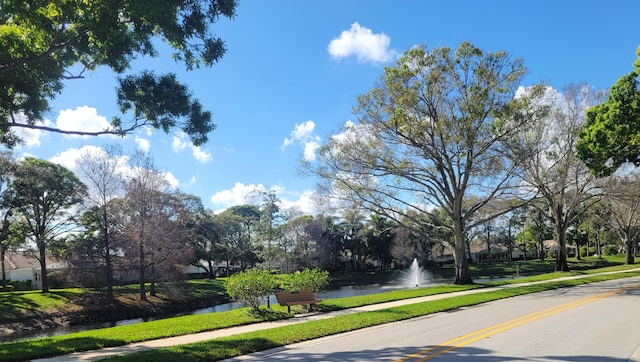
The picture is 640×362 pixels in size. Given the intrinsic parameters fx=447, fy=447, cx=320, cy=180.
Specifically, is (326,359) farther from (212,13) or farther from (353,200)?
(353,200)

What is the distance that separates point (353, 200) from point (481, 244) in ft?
252

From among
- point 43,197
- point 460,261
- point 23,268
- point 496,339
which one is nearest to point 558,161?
point 460,261

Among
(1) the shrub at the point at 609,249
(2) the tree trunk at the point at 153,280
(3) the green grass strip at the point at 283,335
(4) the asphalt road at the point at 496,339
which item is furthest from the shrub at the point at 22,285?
(1) the shrub at the point at 609,249

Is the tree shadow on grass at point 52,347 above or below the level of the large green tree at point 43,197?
below

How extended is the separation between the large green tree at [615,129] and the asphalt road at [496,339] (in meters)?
8.71

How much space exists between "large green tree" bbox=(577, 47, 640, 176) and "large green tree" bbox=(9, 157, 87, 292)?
3696cm

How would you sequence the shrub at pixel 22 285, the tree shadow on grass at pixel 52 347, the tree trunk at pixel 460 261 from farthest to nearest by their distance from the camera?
1. the shrub at pixel 22 285
2. the tree trunk at pixel 460 261
3. the tree shadow on grass at pixel 52 347

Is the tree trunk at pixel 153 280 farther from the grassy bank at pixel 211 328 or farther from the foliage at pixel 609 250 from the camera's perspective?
the foliage at pixel 609 250

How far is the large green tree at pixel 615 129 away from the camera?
1894 cm

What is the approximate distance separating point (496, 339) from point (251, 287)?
8.01 m

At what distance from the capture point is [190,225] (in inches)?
2227

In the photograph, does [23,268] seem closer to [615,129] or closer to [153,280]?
[153,280]

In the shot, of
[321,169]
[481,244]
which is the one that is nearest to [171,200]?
[321,169]

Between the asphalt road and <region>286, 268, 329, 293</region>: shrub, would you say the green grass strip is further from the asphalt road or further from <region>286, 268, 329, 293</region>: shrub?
<region>286, 268, 329, 293</region>: shrub
